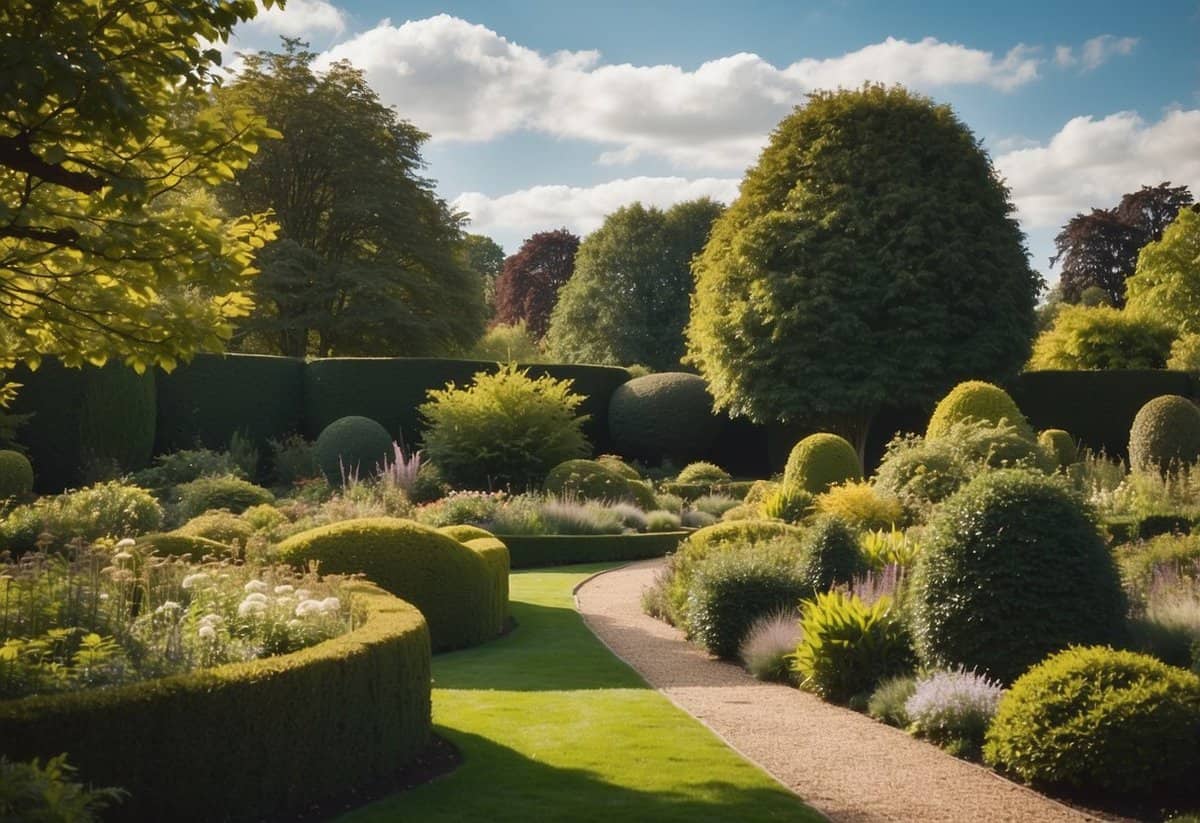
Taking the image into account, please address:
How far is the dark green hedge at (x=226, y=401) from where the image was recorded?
2241 cm

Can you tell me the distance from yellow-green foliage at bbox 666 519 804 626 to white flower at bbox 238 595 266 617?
18.1 ft

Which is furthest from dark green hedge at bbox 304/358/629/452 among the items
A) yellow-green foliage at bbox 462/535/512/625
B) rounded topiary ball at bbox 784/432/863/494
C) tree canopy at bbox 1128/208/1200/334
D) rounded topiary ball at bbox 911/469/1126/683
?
tree canopy at bbox 1128/208/1200/334

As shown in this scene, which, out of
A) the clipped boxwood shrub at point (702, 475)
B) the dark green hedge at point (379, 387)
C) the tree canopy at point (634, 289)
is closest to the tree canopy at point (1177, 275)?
the tree canopy at point (634, 289)

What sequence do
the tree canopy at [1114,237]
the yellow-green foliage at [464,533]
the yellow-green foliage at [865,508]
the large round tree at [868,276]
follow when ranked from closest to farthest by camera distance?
1. the yellow-green foliage at [464,533]
2. the yellow-green foliage at [865,508]
3. the large round tree at [868,276]
4. the tree canopy at [1114,237]

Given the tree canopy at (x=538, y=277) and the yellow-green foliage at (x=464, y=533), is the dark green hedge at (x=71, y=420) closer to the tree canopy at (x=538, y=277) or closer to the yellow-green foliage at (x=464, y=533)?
the yellow-green foliage at (x=464, y=533)

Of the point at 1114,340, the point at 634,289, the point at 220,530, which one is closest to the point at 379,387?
the point at 220,530

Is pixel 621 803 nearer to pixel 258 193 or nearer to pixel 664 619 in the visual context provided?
pixel 664 619

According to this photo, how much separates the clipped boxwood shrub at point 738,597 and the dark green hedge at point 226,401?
48.1 ft

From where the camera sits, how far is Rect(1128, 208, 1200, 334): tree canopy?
133 feet

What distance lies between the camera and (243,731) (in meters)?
5.00

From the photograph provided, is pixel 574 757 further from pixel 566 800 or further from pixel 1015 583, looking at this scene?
pixel 1015 583

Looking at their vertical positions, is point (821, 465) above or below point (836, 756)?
above

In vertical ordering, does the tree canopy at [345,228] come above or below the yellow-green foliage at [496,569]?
above

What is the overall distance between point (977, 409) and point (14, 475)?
1591 cm
